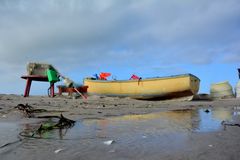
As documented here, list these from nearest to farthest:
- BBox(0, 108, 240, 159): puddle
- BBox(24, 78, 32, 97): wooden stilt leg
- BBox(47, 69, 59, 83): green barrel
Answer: BBox(0, 108, 240, 159): puddle, BBox(47, 69, 59, 83): green barrel, BBox(24, 78, 32, 97): wooden stilt leg

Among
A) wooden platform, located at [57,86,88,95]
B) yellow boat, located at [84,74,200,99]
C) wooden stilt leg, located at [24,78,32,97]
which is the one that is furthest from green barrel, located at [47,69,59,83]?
yellow boat, located at [84,74,200,99]

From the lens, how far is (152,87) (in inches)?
924

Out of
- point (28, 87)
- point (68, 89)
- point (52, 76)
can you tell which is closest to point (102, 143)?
point (52, 76)

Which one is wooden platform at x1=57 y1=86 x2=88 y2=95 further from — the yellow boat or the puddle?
the puddle

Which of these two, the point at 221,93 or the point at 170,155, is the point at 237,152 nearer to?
the point at 170,155

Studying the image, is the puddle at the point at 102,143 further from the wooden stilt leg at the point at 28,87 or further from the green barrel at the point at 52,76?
the wooden stilt leg at the point at 28,87

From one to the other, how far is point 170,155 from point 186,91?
20.2m

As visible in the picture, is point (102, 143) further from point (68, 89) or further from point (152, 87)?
point (152, 87)

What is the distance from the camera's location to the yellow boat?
23094mm

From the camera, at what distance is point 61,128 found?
5812 millimetres

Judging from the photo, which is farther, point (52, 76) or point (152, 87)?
point (152, 87)

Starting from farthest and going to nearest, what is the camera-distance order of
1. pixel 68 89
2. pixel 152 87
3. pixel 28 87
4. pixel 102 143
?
pixel 152 87
pixel 28 87
pixel 68 89
pixel 102 143

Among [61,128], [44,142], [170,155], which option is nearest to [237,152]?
[170,155]

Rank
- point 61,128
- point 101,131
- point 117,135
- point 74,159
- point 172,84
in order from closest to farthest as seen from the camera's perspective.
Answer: point 74,159 → point 117,135 → point 101,131 → point 61,128 → point 172,84
